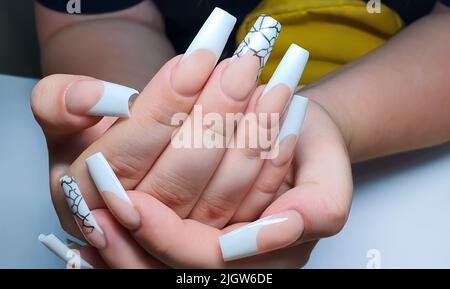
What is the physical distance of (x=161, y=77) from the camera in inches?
10.3

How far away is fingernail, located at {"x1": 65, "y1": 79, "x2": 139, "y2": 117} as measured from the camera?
264 mm

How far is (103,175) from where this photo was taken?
0.88 feet

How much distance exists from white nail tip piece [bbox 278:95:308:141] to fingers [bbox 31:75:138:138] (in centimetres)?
7

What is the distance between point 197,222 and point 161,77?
0.07m

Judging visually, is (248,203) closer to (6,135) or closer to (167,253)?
(167,253)

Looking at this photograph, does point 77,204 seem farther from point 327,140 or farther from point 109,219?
point 327,140

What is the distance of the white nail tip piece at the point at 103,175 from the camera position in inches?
10.5

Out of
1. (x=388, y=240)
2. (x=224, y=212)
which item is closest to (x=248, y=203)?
(x=224, y=212)

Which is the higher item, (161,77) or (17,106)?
(161,77)

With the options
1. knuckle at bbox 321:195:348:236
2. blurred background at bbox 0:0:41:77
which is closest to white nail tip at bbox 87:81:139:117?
knuckle at bbox 321:195:348:236

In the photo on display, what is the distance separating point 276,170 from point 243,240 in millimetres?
41

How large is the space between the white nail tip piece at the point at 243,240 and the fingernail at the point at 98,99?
0.25ft

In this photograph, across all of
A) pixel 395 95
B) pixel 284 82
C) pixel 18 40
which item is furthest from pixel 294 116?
pixel 18 40

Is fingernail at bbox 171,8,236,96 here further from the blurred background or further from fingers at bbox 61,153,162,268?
the blurred background
